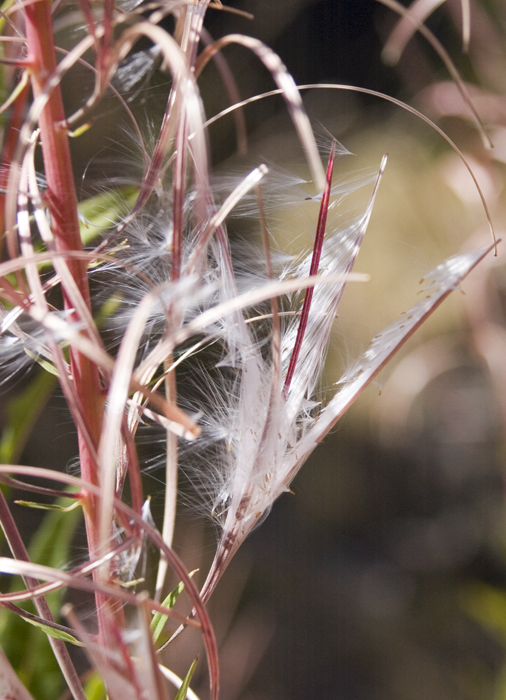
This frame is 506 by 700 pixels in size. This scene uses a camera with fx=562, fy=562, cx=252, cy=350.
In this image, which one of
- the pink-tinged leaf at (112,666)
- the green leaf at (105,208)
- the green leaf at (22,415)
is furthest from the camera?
the green leaf at (22,415)

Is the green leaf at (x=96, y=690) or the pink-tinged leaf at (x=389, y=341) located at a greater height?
the pink-tinged leaf at (x=389, y=341)

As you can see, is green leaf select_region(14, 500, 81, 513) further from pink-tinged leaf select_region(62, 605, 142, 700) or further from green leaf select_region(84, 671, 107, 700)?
green leaf select_region(84, 671, 107, 700)

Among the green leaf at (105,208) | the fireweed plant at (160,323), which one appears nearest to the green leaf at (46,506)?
the fireweed plant at (160,323)

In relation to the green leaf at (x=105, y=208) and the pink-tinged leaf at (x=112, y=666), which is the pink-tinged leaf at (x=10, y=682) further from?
the green leaf at (x=105, y=208)

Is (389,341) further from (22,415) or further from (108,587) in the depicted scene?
(22,415)

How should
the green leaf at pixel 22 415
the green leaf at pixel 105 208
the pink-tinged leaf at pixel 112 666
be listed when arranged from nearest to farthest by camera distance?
the pink-tinged leaf at pixel 112 666, the green leaf at pixel 105 208, the green leaf at pixel 22 415

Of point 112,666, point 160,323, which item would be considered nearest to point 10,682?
point 112,666

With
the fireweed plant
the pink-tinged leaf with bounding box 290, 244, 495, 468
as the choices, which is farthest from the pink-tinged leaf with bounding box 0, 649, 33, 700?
the pink-tinged leaf with bounding box 290, 244, 495, 468

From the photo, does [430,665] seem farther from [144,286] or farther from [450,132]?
[144,286]
